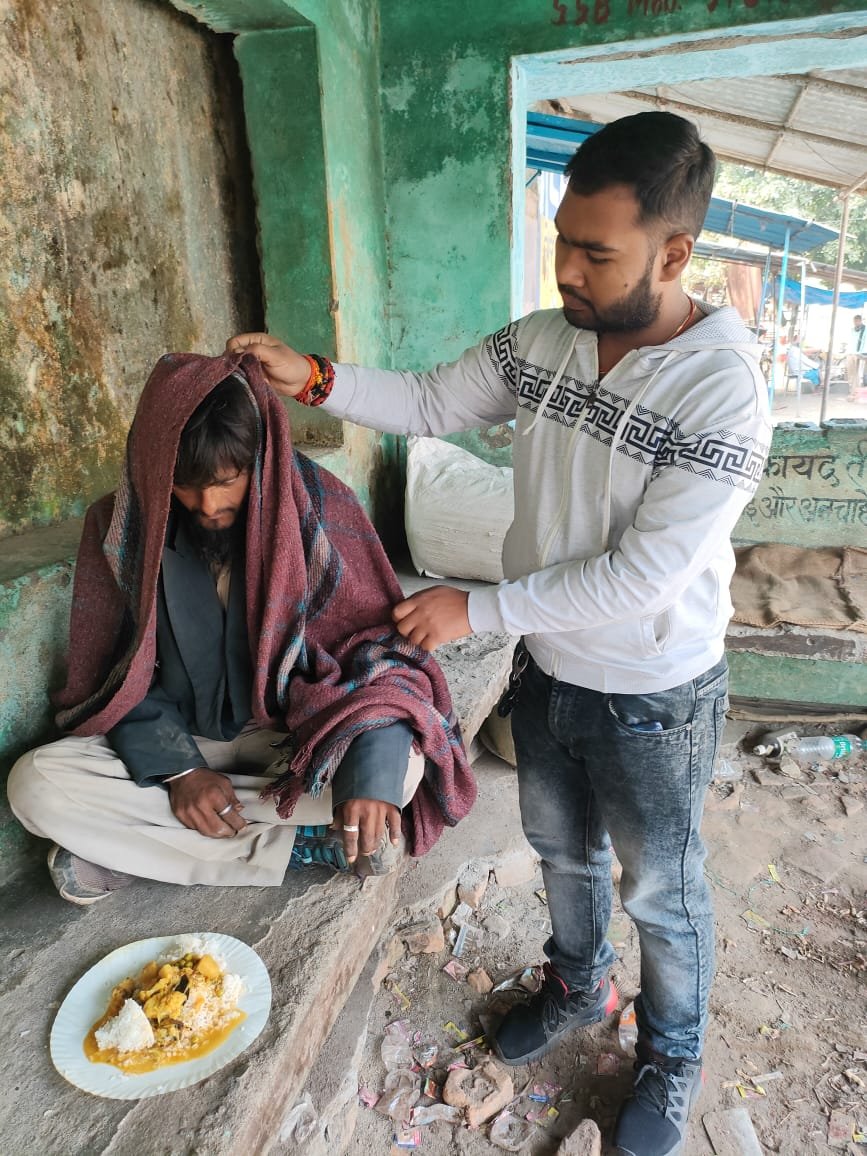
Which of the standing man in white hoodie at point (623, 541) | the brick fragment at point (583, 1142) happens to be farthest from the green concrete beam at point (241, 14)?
the brick fragment at point (583, 1142)

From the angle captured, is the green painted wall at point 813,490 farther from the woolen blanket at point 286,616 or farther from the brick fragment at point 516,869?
the woolen blanket at point 286,616

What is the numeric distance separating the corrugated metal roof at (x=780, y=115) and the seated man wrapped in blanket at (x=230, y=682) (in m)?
3.74

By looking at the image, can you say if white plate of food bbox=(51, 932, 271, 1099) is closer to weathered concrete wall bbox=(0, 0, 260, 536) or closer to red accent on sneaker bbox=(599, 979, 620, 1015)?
red accent on sneaker bbox=(599, 979, 620, 1015)

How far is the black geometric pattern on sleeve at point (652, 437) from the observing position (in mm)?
1223

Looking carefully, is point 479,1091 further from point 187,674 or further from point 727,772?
point 727,772

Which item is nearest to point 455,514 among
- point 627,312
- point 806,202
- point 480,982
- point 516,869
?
point 516,869

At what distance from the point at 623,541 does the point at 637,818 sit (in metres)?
0.62

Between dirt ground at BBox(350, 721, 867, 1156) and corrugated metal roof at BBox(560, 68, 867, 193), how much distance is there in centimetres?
383

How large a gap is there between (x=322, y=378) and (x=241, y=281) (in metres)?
2.01

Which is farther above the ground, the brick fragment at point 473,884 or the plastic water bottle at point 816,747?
the brick fragment at point 473,884

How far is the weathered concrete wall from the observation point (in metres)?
2.28

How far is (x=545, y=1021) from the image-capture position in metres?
2.04

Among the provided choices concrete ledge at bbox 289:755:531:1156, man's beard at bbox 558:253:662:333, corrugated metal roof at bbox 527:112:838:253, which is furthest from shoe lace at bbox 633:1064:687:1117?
corrugated metal roof at bbox 527:112:838:253

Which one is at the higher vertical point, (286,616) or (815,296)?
(286,616)
